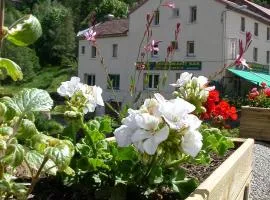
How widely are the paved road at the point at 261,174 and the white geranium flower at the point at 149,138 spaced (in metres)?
4.12

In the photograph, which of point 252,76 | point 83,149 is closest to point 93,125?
point 83,149

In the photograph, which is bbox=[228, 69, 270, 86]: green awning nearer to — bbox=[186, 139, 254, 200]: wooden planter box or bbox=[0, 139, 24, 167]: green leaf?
bbox=[186, 139, 254, 200]: wooden planter box

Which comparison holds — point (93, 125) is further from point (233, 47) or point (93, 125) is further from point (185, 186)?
point (233, 47)

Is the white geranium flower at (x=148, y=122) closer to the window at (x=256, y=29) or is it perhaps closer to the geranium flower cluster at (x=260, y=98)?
the geranium flower cluster at (x=260, y=98)

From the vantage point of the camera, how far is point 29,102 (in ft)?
4.73

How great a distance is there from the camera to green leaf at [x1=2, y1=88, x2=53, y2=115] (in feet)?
4.66

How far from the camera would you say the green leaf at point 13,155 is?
1.29 m

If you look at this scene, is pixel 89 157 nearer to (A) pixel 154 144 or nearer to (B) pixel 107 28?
(A) pixel 154 144

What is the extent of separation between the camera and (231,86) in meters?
32.4

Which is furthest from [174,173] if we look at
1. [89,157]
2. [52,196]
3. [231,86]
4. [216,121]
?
[231,86]

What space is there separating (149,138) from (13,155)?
0.45 metres

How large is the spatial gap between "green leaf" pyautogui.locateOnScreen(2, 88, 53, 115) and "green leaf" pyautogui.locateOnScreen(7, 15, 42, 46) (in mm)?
169

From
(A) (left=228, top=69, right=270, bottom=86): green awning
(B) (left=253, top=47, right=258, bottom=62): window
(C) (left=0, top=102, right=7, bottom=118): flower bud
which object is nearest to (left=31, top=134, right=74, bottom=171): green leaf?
(C) (left=0, top=102, right=7, bottom=118): flower bud

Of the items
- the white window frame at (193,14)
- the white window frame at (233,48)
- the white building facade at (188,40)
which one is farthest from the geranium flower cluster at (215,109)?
the white window frame at (193,14)
